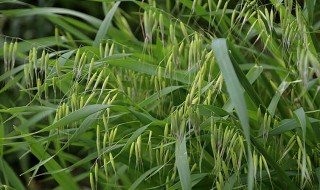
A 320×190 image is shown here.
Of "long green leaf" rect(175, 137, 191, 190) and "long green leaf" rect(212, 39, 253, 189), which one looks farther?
"long green leaf" rect(175, 137, 191, 190)

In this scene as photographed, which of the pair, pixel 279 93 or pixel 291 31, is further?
pixel 279 93

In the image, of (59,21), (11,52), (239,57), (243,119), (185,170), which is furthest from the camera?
(59,21)

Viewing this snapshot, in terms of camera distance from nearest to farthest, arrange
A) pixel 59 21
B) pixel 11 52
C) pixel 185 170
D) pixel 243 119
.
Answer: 1. pixel 243 119
2. pixel 185 170
3. pixel 11 52
4. pixel 59 21

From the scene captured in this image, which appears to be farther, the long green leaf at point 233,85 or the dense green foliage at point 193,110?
the dense green foliage at point 193,110

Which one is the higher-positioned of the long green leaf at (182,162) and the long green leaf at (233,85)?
the long green leaf at (233,85)

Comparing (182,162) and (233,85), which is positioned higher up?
(233,85)

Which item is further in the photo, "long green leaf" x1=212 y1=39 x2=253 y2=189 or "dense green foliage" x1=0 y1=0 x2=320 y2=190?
"dense green foliage" x1=0 y1=0 x2=320 y2=190

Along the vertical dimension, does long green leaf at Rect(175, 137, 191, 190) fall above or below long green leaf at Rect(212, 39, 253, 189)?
below

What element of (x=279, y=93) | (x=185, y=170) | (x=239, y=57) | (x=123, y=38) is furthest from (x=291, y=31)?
(x=123, y=38)

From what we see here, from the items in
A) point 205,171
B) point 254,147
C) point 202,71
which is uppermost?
point 202,71

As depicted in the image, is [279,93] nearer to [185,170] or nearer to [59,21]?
[185,170]

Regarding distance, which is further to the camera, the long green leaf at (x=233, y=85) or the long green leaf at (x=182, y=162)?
the long green leaf at (x=182, y=162)
